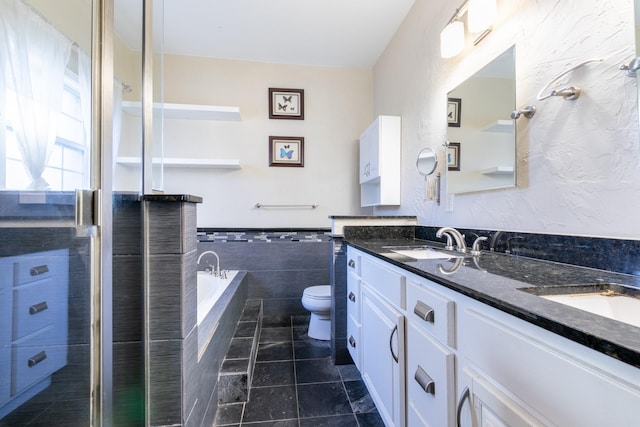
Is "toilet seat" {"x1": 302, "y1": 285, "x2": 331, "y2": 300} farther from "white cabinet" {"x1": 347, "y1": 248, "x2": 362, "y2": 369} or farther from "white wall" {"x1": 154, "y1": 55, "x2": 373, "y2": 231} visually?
"white wall" {"x1": 154, "y1": 55, "x2": 373, "y2": 231}

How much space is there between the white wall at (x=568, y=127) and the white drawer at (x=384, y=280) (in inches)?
22.9

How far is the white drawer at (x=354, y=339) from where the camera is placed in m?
1.60

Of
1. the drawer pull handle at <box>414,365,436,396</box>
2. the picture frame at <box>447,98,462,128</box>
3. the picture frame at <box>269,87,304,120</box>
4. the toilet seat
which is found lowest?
the toilet seat

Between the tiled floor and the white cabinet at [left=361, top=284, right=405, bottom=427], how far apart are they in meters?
0.21

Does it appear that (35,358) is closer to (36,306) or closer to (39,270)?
(36,306)

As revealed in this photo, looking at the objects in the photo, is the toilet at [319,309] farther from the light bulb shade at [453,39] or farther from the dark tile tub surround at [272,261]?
the light bulb shade at [453,39]

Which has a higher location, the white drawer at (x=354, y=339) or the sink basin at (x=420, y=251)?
the sink basin at (x=420, y=251)

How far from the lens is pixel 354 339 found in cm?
168

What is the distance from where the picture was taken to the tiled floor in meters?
1.39

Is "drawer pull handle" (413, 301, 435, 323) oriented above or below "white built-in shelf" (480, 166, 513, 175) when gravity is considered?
below

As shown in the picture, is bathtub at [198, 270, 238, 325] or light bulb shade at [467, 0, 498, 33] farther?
bathtub at [198, 270, 238, 325]

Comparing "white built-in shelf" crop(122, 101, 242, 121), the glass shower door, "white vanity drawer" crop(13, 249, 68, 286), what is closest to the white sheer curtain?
the glass shower door

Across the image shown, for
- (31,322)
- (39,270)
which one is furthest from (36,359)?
(39,270)

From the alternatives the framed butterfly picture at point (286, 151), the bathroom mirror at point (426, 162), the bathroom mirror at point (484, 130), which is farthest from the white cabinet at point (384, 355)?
the framed butterfly picture at point (286, 151)
